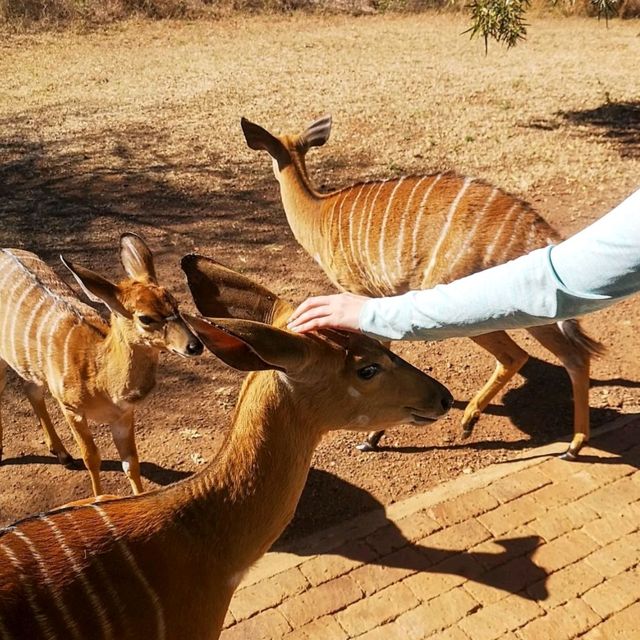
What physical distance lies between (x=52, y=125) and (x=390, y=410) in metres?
7.51

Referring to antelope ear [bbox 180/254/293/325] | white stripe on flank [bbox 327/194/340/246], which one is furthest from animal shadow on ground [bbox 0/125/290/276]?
antelope ear [bbox 180/254/293/325]

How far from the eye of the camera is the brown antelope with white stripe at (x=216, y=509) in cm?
186

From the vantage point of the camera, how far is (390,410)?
7.54 feet

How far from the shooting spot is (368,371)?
2.20 m

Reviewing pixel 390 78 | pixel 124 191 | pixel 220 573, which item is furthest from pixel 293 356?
pixel 390 78

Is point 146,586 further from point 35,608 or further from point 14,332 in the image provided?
point 14,332

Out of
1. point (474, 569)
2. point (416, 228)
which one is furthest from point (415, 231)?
point (474, 569)

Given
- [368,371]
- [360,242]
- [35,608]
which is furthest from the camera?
[360,242]

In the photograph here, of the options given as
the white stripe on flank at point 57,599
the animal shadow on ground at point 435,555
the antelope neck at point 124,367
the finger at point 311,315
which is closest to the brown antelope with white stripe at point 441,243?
the animal shadow on ground at point 435,555

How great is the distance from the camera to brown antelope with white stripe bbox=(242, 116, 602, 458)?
372 centimetres

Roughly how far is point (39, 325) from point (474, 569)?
2.25 m

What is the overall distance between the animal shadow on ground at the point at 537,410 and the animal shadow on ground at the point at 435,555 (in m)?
0.75

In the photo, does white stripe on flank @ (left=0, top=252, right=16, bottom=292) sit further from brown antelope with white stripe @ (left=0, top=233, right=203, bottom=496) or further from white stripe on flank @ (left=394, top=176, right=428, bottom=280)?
white stripe on flank @ (left=394, top=176, right=428, bottom=280)

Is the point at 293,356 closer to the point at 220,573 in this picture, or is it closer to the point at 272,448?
the point at 272,448
